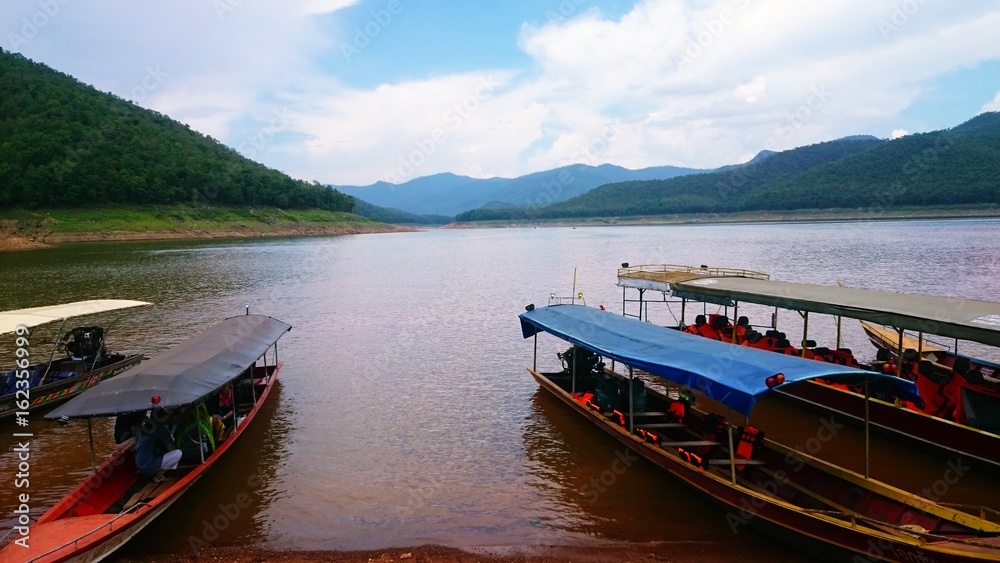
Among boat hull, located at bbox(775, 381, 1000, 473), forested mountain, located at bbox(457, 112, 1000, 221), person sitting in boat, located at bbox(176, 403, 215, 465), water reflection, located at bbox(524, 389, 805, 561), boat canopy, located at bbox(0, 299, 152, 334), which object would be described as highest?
forested mountain, located at bbox(457, 112, 1000, 221)

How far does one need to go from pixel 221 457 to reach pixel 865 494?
10.5 metres

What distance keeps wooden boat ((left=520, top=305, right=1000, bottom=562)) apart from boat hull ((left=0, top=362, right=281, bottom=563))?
7.60 meters

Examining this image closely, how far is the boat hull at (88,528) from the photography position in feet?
21.9

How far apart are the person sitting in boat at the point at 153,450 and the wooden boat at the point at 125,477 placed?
175 mm

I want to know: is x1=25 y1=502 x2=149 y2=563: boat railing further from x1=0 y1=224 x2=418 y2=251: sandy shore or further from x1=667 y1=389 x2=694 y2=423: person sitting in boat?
x1=0 y1=224 x2=418 y2=251: sandy shore

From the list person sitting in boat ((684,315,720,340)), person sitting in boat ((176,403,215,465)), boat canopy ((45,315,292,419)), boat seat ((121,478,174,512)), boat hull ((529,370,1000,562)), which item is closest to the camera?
Result: boat hull ((529,370,1000,562))

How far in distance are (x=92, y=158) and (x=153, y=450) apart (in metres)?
90.1

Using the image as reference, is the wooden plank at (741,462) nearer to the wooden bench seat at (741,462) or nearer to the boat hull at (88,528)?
the wooden bench seat at (741,462)

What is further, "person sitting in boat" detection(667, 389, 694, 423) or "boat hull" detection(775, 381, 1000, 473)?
"person sitting in boat" detection(667, 389, 694, 423)

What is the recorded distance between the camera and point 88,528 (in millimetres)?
7203

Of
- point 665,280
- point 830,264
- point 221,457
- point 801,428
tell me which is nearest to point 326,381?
point 221,457

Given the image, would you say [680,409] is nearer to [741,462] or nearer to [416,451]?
[741,462]

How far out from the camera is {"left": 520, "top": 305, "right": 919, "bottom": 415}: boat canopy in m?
7.76

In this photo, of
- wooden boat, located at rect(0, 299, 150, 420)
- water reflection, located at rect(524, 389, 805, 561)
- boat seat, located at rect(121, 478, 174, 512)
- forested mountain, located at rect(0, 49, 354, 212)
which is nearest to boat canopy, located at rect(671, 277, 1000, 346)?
water reflection, located at rect(524, 389, 805, 561)
